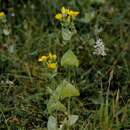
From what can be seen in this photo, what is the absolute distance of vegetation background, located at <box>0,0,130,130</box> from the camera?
7.19 ft

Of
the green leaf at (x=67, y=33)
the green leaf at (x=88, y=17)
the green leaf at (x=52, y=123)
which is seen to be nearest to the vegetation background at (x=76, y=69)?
the green leaf at (x=88, y=17)

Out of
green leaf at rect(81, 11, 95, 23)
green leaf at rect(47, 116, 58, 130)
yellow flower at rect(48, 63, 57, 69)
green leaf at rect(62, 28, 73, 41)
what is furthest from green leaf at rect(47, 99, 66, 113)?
green leaf at rect(81, 11, 95, 23)

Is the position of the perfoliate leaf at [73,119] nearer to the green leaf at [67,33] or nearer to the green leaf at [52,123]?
the green leaf at [52,123]

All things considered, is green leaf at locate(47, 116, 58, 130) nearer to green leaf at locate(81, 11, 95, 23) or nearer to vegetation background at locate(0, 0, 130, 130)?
vegetation background at locate(0, 0, 130, 130)

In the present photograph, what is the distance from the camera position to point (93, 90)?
244cm

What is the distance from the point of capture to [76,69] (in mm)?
2570

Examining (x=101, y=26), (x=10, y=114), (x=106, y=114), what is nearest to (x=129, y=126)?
(x=106, y=114)

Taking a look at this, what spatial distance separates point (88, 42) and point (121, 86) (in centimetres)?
43

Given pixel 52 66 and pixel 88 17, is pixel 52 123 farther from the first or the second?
pixel 88 17

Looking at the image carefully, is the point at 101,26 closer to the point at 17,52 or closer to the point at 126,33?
the point at 126,33

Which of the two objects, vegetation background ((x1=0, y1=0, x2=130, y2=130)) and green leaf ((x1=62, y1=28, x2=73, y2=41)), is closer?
green leaf ((x1=62, y1=28, x2=73, y2=41))

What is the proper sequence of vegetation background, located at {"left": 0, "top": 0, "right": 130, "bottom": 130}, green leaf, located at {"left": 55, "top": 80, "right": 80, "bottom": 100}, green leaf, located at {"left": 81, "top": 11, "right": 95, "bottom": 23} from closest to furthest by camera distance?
green leaf, located at {"left": 55, "top": 80, "right": 80, "bottom": 100}, vegetation background, located at {"left": 0, "top": 0, "right": 130, "bottom": 130}, green leaf, located at {"left": 81, "top": 11, "right": 95, "bottom": 23}

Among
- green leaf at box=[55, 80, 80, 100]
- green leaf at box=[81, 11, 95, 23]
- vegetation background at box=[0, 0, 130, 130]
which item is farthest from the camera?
green leaf at box=[81, 11, 95, 23]

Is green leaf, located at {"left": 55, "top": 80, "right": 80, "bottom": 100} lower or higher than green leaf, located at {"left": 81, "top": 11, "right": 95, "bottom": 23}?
lower
